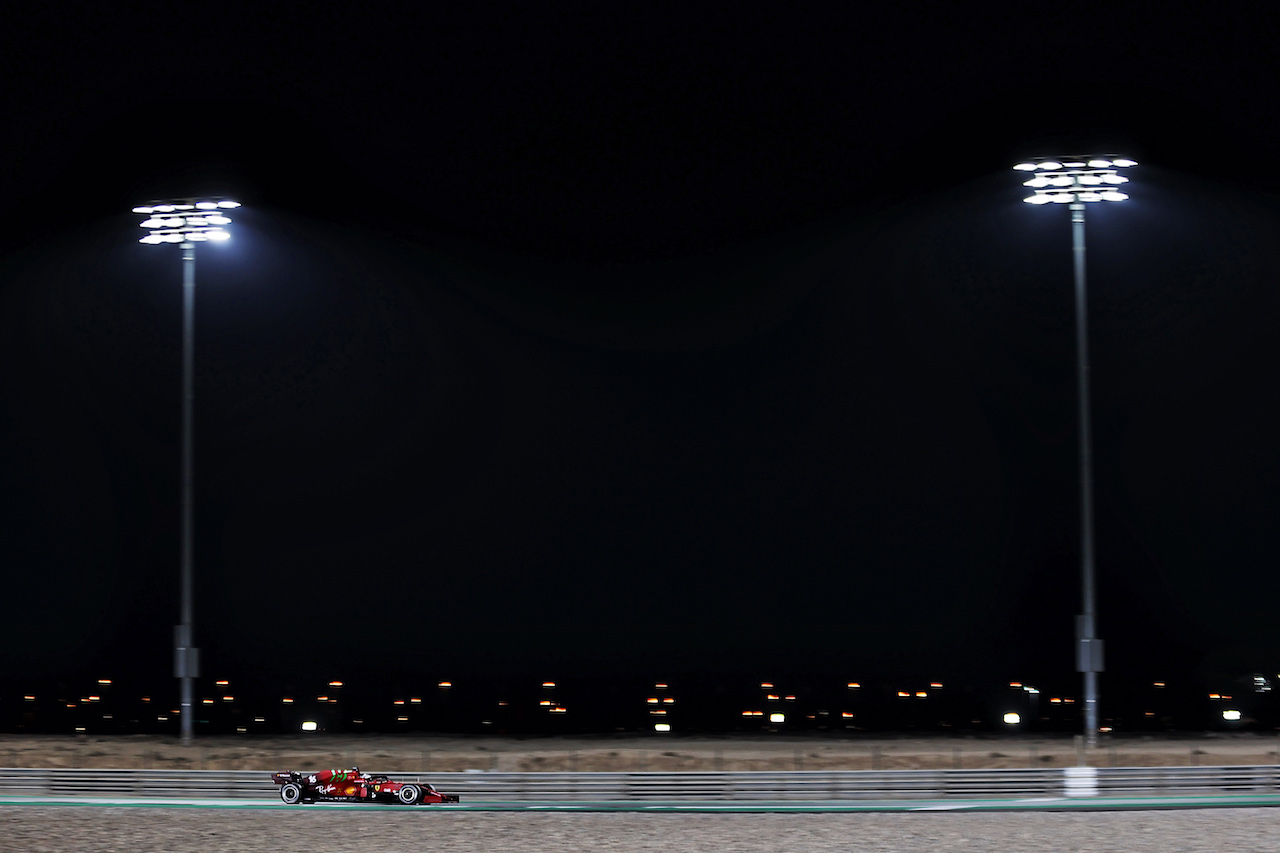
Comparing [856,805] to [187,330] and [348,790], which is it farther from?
[187,330]

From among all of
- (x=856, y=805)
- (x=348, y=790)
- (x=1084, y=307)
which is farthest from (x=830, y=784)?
(x=1084, y=307)

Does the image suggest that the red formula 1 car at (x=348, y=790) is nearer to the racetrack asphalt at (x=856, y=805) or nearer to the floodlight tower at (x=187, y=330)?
the racetrack asphalt at (x=856, y=805)

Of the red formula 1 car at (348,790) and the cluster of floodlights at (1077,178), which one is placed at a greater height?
the cluster of floodlights at (1077,178)

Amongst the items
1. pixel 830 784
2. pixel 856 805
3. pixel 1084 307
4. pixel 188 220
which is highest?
pixel 188 220

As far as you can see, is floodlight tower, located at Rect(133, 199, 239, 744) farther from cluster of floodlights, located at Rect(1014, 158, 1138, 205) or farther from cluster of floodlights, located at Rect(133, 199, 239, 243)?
cluster of floodlights, located at Rect(1014, 158, 1138, 205)

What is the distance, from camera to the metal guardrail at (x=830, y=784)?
55.6 feet

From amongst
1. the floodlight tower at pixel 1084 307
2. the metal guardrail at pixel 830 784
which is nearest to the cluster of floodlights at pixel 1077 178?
the floodlight tower at pixel 1084 307

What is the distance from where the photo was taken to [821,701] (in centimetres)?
8106

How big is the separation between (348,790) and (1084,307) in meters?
12.0

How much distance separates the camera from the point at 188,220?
2392 cm

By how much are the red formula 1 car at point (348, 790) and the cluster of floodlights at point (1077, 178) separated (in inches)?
478

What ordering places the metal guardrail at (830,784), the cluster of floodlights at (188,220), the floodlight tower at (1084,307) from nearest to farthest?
the metal guardrail at (830,784), the floodlight tower at (1084,307), the cluster of floodlights at (188,220)

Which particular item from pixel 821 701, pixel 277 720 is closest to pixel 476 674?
pixel 821 701

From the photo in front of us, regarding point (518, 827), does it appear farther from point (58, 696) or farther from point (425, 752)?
point (58, 696)
